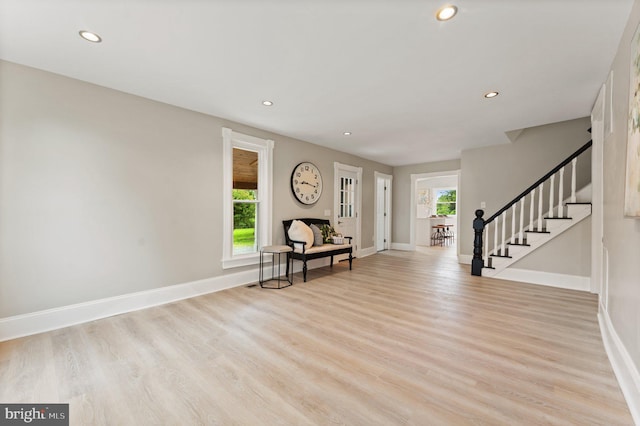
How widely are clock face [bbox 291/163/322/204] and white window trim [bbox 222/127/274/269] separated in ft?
1.85

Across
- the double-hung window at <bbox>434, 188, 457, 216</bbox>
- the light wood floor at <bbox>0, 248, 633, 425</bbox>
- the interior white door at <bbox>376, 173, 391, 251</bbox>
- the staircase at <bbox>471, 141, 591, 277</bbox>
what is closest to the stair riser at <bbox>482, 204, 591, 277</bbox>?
the staircase at <bbox>471, 141, 591, 277</bbox>

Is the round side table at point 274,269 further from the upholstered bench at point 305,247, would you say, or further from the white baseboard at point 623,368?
the white baseboard at point 623,368

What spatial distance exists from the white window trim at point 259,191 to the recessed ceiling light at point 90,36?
1748 mm

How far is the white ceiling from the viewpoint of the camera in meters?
1.72

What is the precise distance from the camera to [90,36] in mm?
1985

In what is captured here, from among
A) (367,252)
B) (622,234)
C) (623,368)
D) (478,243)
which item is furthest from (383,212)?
(623,368)

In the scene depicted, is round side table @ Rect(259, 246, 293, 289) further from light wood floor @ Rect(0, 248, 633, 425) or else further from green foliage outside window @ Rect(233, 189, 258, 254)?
light wood floor @ Rect(0, 248, 633, 425)

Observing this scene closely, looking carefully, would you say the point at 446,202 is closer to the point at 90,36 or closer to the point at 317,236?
the point at 317,236

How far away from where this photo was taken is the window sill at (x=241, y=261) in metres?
3.79

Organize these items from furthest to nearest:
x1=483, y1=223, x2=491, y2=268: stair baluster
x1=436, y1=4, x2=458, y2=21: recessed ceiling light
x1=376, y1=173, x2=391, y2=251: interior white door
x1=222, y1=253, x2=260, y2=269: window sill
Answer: x1=376, y1=173, x2=391, y2=251: interior white door → x1=483, y1=223, x2=491, y2=268: stair baluster → x1=222, y1=253, x2=260, y2=269: window sill → x1=436, y1=4, x2=458, y2=21: recessed ceiling light

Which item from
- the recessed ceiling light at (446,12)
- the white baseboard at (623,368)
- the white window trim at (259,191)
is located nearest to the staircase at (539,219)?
the white baseboard at (623,368)

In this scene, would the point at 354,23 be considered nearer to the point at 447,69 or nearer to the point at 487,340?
the point at 447,69

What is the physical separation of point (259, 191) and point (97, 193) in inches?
81.8

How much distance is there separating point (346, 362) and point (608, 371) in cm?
185
